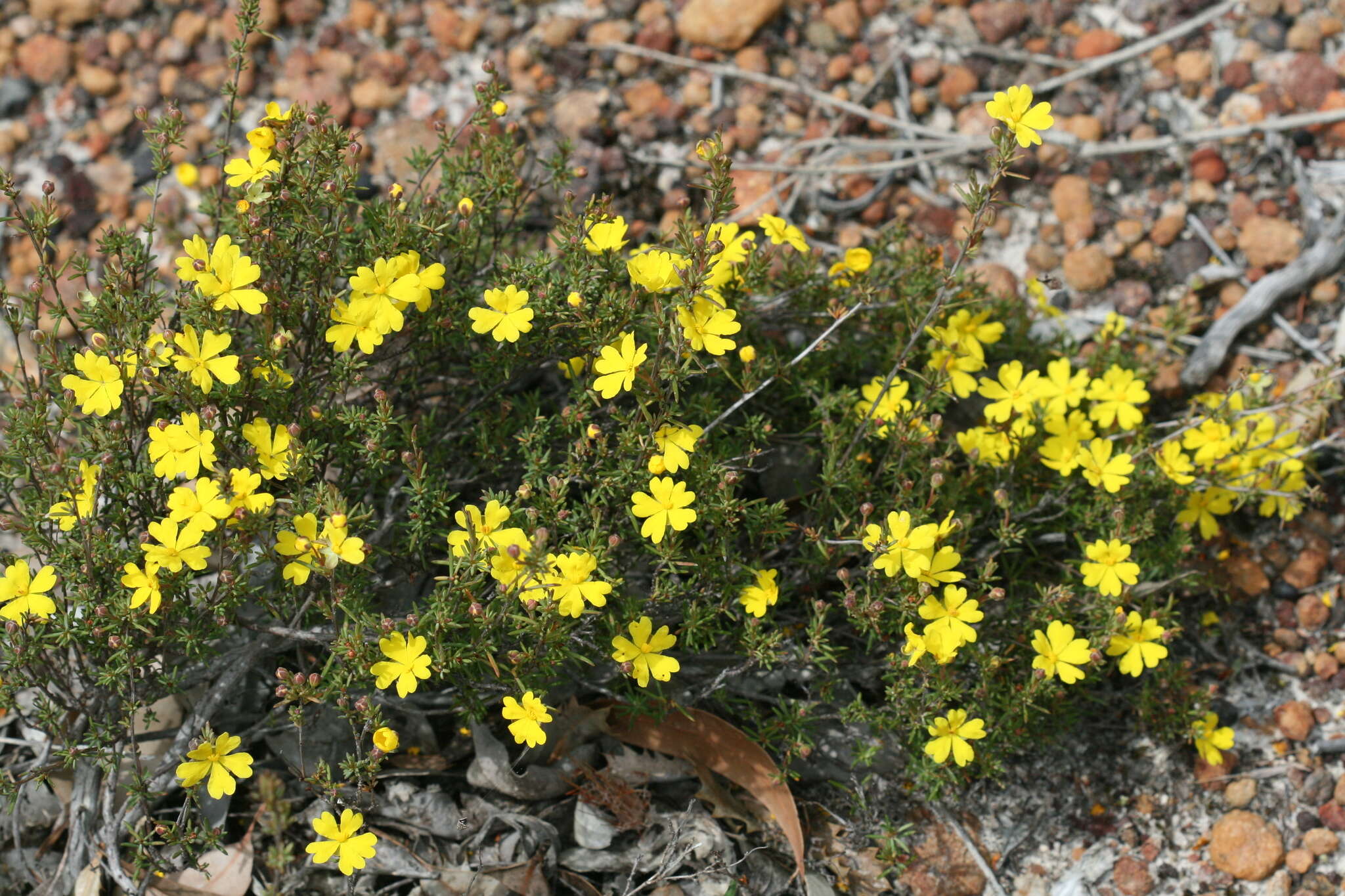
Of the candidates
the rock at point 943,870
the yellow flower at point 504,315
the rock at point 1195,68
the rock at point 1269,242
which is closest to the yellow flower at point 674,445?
the yellow flower at point 504,315

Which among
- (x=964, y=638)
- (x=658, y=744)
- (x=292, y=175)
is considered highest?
(x=292, y=175)

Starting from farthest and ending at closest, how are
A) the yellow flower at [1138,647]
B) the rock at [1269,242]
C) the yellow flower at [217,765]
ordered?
the rock at [1269,242] → the yellow flower at [1138,647] → the yellow flower at [217,765]

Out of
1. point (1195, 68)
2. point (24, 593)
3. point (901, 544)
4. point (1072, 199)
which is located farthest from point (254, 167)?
point (1195, 68)

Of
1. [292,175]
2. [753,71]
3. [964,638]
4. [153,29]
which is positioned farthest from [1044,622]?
[153,29]

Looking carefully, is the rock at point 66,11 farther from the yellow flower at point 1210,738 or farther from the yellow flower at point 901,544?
the yellow flower at point 1210,738

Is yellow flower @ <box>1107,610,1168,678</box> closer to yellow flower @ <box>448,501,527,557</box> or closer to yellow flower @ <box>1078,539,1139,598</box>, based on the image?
yellow flower @ <box>1078,539,1139,598</box>

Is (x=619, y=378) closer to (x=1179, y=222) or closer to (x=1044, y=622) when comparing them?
(x=1044, y=622)
